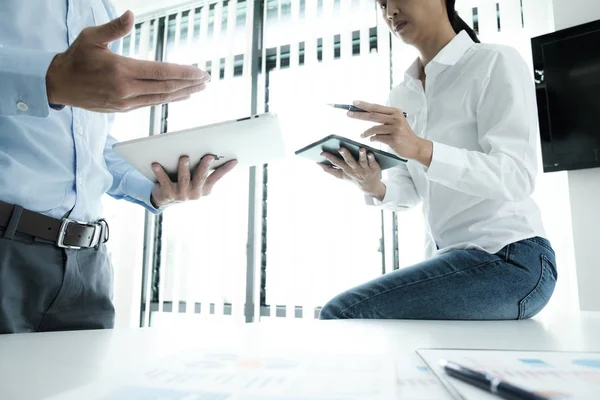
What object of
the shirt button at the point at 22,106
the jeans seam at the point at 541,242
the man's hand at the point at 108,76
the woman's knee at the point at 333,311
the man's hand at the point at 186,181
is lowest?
the woman's knee at the point at 333,311

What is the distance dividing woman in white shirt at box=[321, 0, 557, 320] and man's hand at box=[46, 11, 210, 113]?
0.58 m

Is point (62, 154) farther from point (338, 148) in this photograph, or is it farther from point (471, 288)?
point (471, 288)

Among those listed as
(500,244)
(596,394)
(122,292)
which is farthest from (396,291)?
(122,292)

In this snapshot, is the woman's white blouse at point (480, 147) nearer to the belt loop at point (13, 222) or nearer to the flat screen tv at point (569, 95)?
the belt loop at point (13, 222)

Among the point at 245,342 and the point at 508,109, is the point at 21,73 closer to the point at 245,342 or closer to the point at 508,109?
the point at 245,342

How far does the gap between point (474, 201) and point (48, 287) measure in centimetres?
115

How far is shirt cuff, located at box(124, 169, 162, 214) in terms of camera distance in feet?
4.12

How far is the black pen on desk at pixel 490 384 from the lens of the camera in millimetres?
304

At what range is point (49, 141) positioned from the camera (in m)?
0.94

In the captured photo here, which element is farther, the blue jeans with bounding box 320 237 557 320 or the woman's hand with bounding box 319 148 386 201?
the woman's hand with bounding box 319 148 386 201

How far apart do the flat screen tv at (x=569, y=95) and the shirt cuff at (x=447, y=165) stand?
59.3 inches

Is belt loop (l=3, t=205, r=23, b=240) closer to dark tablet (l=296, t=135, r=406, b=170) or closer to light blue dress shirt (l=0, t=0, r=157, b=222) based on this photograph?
light blue dress shirt (l=0, t=0, r=157, b=222)

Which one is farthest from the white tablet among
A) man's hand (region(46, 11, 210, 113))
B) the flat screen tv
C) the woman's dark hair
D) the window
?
the flat screen tv

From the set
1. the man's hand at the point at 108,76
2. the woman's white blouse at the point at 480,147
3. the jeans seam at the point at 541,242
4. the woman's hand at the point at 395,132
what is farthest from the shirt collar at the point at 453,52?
the man's hand at the point at 108,76
